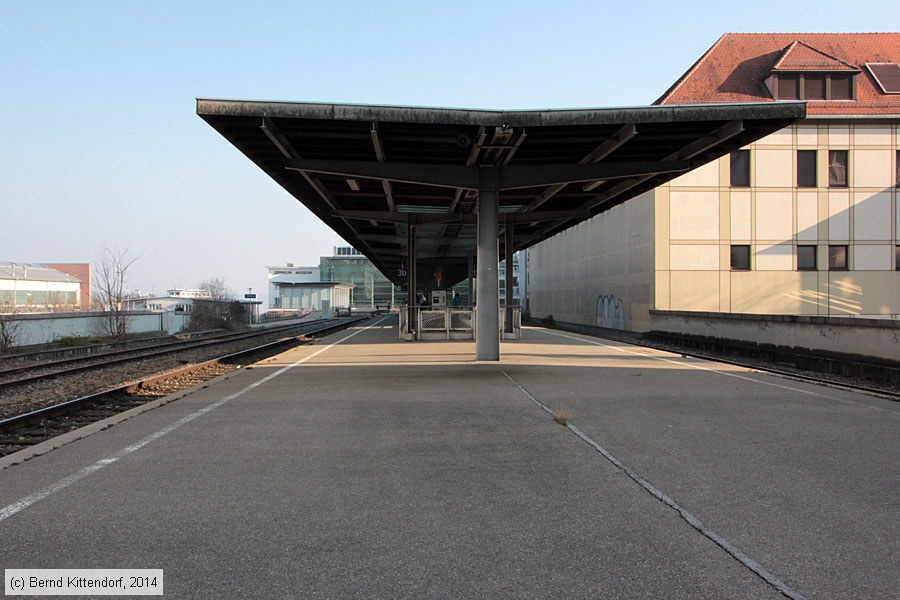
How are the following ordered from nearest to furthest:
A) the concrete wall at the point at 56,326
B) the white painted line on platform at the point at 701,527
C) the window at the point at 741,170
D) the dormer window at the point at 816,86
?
the white painted line on platform at the point at 701,527, the concrete wall at the point at 56,326, the window at the point at 741,170, the dormer window at the point at 816,86

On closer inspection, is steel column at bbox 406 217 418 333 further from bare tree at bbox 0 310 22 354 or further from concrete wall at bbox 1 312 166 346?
concrete wall at bbox 1 312 166 346

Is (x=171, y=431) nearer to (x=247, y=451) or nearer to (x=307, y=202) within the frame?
(x=247, y=451)

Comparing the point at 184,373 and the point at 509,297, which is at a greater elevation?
the point at 509,297

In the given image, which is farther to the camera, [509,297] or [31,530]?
[509,297]

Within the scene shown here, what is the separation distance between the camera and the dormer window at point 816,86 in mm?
32500

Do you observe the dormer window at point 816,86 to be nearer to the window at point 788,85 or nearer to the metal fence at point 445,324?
the window at point 788,85

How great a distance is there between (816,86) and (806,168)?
425 cm

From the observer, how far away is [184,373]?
50.0ft

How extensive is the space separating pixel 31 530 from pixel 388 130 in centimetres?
1051

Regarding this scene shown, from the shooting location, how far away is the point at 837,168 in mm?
32125

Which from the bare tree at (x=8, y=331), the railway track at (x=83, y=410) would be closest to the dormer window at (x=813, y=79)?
the railway track at (x=83, y=410)

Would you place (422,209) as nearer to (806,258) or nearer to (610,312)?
(610,312)

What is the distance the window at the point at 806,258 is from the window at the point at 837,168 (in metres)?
3.17

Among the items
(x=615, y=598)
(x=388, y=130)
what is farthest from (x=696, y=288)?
(x=615, y=598)
